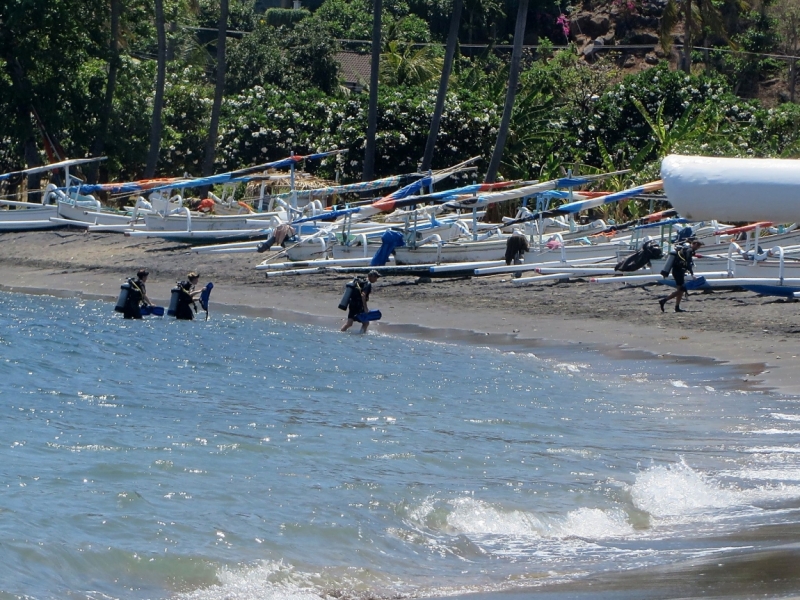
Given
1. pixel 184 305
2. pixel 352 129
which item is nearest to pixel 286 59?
pixel 352 129

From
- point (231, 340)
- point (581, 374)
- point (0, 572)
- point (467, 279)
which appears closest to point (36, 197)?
point (467, 279)

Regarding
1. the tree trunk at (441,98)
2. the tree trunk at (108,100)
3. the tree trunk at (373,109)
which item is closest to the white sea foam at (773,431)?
the tree trunk at (441,98)

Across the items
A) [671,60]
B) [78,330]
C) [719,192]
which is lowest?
[78,330]

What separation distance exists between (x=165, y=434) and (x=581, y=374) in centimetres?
643

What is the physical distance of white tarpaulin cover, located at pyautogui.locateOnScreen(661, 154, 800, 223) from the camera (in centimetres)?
190

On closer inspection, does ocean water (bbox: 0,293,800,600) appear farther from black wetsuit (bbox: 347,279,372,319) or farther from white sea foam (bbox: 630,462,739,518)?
black wetsuit (bbox: 347,279,372,319)

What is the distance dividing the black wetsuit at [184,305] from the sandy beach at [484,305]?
2223 mm

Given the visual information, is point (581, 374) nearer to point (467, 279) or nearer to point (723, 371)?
point (723, 371)

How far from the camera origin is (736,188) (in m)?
1.90

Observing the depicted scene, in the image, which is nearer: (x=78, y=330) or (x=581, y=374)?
(x=581, y=374)

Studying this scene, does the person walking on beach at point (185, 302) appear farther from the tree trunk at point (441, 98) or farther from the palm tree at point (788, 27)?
the palm tree at point (788, 27)

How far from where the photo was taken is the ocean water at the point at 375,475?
21.3 feet

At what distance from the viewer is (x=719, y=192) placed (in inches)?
75.1

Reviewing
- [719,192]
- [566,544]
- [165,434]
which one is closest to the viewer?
[719,192]
